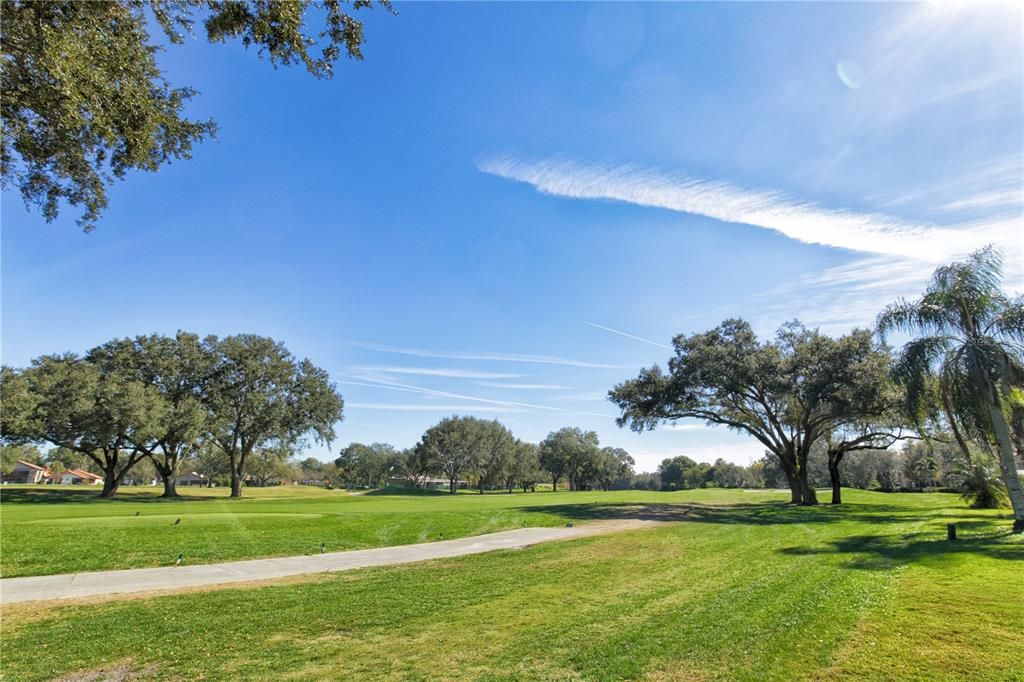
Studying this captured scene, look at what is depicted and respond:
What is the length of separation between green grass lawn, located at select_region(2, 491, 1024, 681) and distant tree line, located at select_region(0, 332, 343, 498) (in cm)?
3900

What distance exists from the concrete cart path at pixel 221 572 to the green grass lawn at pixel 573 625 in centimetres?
105

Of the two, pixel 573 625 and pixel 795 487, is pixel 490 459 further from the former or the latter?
pixel 573 625

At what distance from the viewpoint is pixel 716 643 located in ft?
19.3

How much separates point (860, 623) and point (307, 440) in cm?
5231

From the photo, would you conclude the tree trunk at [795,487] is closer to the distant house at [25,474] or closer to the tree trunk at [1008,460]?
the tree trunk at [1008,460]

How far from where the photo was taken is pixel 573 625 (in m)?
6.68

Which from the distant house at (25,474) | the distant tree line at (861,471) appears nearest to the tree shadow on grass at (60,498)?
the distant tree line at (861,471)

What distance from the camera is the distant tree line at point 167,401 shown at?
3759cm

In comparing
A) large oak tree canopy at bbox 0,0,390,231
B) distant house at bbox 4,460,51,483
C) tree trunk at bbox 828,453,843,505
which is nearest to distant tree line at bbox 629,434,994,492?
tree trunk at bbox 828,453,843,505

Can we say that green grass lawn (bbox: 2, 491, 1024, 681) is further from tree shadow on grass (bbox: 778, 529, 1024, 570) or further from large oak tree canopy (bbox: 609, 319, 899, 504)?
large oak tree canopy (bbox: 609, 319, 899, 504)

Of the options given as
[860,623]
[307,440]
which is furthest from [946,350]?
[307,440]

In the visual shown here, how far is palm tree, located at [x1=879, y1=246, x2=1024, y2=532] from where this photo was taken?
15438mm

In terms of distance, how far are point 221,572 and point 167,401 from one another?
41.0 metres

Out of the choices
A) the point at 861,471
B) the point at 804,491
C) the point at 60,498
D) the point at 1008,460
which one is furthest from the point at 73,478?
the point at 861,471
